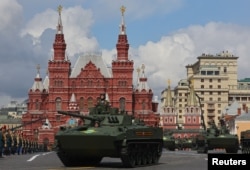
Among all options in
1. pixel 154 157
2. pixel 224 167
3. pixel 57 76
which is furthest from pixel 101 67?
pixel 224 167

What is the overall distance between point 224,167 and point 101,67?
388ft

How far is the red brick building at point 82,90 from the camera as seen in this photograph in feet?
395

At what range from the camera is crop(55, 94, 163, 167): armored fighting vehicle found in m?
21.0

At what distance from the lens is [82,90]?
123 metres

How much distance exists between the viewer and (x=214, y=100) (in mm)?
169375

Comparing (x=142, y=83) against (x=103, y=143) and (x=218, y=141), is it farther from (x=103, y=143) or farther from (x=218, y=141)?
(x=103, y=143)

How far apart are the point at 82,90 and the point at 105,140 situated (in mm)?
102940

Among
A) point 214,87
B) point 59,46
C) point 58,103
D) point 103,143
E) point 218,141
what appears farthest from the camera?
point 214,87

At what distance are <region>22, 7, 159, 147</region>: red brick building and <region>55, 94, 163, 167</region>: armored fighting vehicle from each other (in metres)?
95.2

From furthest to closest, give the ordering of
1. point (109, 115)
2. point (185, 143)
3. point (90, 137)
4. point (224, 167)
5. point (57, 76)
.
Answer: point (57, 76)
point (185, 143)
point (109, 115)
point (90, 137)
point (224, 167)

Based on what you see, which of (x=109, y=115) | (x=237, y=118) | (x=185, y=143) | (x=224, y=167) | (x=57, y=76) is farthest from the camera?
(x=57, y=76)

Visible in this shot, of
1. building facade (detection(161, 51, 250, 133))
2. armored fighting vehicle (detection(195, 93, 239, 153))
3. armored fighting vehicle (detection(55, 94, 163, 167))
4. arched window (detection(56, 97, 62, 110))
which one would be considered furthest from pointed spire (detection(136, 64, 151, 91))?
armored fighting vehicle (detection(55, 94, 163, 167))

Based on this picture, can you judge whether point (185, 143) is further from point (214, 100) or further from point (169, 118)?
point (214, 100)

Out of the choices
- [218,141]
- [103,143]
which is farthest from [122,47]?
[103,143]
